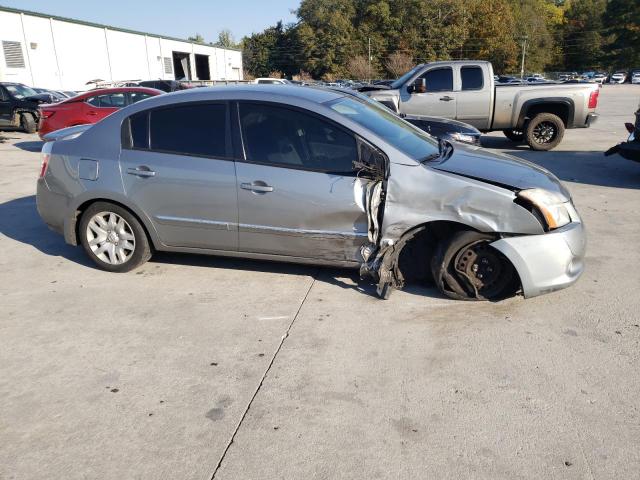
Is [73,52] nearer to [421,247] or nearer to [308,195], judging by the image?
[308,195]

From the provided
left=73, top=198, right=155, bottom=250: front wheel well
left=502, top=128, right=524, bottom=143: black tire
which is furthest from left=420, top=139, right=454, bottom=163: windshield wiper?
left=502, top=128, right=524, bottom=143: black tire

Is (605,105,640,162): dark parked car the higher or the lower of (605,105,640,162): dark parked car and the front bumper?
the higher

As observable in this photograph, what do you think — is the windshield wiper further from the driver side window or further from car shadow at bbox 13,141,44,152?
car shadow at bbox 13,141,44,152

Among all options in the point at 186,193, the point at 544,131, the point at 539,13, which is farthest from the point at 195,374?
the point at 539,13

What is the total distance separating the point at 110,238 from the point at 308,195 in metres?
2.05

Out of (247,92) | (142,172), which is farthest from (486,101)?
(142,172)

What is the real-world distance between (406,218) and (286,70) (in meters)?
87.5

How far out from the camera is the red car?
1245 cm

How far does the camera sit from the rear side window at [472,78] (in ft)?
39.3

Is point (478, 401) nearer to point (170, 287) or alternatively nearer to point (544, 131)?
point (170, 287)

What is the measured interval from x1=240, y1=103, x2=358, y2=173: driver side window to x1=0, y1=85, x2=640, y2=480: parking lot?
3.59 ft

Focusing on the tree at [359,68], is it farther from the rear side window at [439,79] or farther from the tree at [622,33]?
the rear side window at [439,79]

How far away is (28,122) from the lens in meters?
17.1

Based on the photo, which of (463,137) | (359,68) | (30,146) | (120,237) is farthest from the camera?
(359,68)
